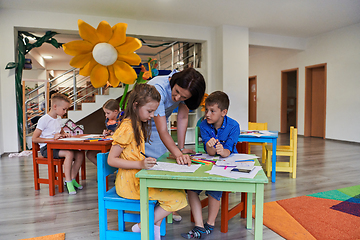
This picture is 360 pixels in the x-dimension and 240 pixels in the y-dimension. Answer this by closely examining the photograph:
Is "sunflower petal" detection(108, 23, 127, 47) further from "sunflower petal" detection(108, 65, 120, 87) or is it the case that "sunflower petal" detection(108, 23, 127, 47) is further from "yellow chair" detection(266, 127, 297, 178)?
"yellow chair" detection(266, 127, 297, 178)

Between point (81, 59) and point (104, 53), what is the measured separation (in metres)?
0.29

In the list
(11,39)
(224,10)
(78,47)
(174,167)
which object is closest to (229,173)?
(174,167)

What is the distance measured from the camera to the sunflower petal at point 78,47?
232 centimetres

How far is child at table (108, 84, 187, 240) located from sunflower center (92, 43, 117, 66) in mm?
1213

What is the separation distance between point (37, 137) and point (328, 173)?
3.50 metres

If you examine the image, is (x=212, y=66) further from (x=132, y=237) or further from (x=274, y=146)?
(x=132, y=237)

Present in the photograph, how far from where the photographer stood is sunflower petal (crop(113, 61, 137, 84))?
2635mm

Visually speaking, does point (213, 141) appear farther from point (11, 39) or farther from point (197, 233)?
point (11, 39)

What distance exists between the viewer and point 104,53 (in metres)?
2.37

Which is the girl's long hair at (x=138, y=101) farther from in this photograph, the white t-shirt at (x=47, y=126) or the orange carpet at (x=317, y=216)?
the white t-shirt at (x=47, y=126)

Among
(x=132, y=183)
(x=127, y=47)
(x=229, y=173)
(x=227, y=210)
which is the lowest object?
(x=227, y=210)

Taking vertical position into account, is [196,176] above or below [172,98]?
below

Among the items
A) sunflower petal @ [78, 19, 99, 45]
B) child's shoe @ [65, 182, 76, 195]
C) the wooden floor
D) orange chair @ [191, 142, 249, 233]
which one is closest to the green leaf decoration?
the wooden floor

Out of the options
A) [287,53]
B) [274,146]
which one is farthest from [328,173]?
[287,53]
